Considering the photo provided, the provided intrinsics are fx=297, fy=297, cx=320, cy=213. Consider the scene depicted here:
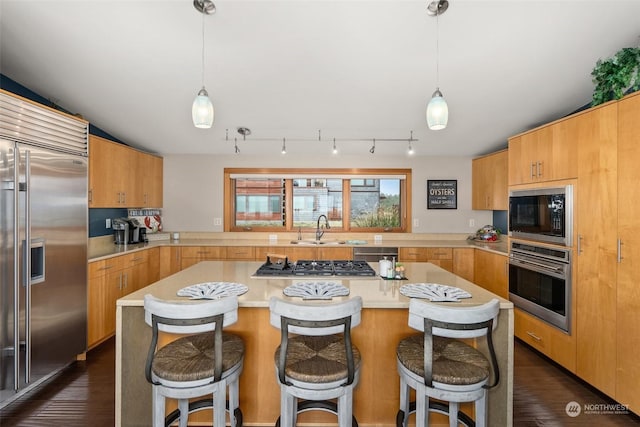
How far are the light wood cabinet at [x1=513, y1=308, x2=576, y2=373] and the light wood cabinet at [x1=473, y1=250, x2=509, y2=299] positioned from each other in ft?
1.24

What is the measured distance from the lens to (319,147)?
14.3 ft

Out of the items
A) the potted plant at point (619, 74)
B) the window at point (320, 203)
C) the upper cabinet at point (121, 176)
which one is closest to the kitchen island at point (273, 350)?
the potted plant at point (619, 74)

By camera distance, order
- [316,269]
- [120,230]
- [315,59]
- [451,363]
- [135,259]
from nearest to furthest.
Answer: [451,363] → [316,269] → [315,59] → [135,259] → [120,230]

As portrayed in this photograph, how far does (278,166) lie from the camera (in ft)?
15.6

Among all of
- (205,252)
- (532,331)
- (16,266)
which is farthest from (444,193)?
(16,266)

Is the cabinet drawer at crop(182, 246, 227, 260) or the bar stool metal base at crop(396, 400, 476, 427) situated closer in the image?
the bar stool metal base at crop(396, 400, 476, 427)

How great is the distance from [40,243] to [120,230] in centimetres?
171

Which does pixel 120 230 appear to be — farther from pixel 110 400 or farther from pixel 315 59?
pixel 315 59

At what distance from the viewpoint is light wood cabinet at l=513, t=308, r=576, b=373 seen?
2.47 m

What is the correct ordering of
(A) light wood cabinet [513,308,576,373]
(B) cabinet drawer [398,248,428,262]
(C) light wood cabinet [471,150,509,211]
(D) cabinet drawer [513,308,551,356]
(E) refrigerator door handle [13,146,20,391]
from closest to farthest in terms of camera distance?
(E) refrigerator door handle [13,146,20,391], (A) light wood cabinet [513,308,576,373], (D) cabinet drawer [513,308,551,356], (C) light wood cabinet [471,150,509,211], (B) cabinet drawer [398,248,428,262]

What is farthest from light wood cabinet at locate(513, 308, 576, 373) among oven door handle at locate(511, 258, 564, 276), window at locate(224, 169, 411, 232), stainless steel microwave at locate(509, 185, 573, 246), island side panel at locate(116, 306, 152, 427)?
island side panel at locate(116, 306, 152, 427)

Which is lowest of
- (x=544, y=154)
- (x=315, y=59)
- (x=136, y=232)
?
(x=136, y=232)

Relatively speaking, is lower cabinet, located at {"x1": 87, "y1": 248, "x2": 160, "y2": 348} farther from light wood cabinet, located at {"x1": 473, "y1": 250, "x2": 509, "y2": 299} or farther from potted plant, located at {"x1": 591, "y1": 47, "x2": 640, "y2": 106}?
potted plant, located at {"x1": 591, "y1": 47, "x2": 640, "y2": 106}

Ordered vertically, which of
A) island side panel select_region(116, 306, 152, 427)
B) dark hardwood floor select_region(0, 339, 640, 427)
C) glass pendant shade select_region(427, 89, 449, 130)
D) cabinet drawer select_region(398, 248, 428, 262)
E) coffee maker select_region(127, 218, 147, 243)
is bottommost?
dark hardwood floor select_region(0, 339, 640, 427)
